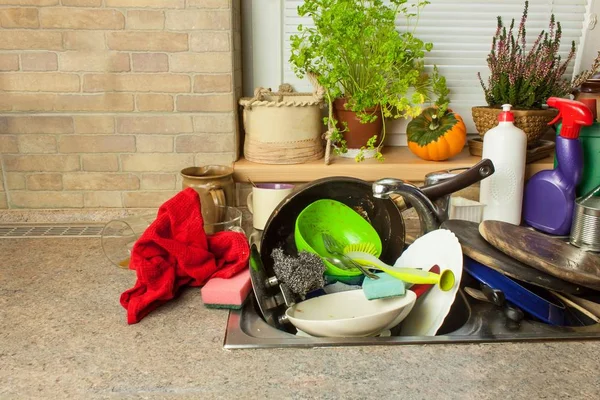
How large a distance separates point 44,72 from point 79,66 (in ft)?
0.28

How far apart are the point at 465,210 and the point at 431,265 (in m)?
0.26

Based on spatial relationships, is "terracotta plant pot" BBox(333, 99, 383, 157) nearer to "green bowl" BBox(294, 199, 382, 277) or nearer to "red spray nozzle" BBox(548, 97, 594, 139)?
"green bowl" BBox(294, 199, 382, 277)

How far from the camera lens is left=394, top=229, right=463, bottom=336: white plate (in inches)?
34.1

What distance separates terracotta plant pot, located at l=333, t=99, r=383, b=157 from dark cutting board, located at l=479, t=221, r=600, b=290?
0.44 metres

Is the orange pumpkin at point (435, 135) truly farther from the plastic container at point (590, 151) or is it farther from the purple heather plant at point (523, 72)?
the plastic container at point (590, 151)

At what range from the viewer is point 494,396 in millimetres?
649

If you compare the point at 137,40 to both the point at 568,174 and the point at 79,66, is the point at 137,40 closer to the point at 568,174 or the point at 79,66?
the point at 79,66

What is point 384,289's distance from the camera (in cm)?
85

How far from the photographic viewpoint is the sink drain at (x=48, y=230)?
122 cm

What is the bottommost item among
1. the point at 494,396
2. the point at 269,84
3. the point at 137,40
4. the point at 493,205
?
the point at 494,396

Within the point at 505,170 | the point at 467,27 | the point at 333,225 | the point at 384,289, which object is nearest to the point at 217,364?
the point at 384,289

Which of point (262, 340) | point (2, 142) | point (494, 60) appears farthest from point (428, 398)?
point (2, 142)

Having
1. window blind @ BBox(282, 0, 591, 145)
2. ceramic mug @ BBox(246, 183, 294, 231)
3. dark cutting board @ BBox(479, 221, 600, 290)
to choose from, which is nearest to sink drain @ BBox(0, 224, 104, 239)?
ceramic mug @ BBox(246, 183, 294, 231)

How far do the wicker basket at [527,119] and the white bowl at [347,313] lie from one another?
586 mm
